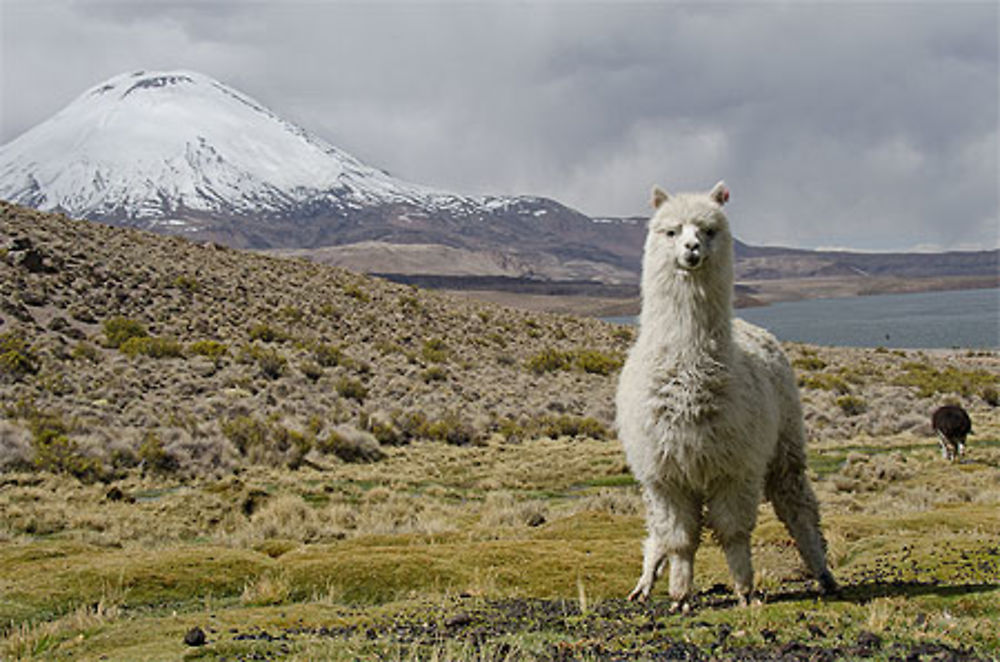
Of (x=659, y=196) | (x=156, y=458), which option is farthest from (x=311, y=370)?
(x=659, y=196)

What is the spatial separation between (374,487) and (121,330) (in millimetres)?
17996

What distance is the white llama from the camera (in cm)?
648

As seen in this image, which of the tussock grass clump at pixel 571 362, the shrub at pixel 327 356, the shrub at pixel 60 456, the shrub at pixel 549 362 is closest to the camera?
the shrub at pixel 60 456

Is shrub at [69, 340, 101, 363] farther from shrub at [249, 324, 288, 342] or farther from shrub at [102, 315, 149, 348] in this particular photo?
shrub at [249, 324, 288, 342]

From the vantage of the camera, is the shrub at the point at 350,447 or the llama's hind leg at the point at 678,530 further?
the shrub at the point at 350,447

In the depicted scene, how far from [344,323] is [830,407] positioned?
24.1 m

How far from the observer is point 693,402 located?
6465mm

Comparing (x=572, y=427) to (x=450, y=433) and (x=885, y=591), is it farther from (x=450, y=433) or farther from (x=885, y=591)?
(x=885, y=591)

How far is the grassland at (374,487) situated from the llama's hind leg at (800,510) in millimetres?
543

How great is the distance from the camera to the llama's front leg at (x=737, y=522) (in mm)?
6613

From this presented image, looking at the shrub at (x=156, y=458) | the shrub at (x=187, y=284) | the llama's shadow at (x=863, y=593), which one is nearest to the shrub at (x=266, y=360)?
the shrub at (x=187, y=284)

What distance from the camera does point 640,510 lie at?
15758 mm

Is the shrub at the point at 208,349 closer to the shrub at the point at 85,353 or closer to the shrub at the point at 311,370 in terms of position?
the shrub at the point at 311,370

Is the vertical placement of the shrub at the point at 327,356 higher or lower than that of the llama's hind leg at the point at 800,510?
lower
